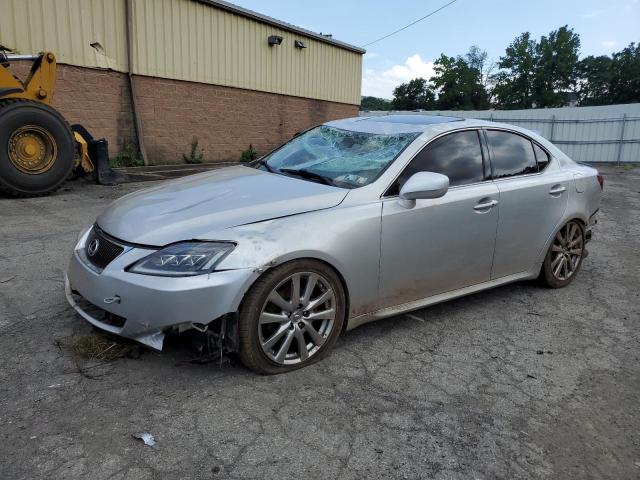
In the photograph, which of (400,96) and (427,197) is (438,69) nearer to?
(400,96)

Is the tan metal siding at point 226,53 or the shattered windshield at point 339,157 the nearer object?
the shattered windshield at point 339,157

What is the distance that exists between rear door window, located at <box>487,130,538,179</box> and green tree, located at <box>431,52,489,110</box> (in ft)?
238

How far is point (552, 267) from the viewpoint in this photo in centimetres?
464

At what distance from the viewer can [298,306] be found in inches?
118

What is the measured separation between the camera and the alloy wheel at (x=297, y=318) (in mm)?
2918

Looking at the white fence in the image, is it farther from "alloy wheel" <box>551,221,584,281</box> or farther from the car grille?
the car grille

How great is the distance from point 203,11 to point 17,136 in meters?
7.20

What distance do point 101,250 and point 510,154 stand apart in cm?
319

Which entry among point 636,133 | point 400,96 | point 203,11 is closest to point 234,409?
point 203,11

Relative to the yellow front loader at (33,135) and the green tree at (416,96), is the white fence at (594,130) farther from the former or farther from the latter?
the green tree at (416,96)

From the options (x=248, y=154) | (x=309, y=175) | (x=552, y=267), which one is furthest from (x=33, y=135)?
(x=248, y=154)

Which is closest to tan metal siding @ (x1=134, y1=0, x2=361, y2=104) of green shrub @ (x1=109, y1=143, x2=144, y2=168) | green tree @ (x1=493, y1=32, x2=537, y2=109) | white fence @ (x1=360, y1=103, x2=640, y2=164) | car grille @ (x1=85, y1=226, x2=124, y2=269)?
green shrub @ (x1=109, y1=143, x2=144, y2=168)

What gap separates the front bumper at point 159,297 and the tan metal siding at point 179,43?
8.97 metres

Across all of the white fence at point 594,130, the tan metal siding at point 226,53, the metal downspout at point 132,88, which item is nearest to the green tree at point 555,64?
the white fence at point 594,130
